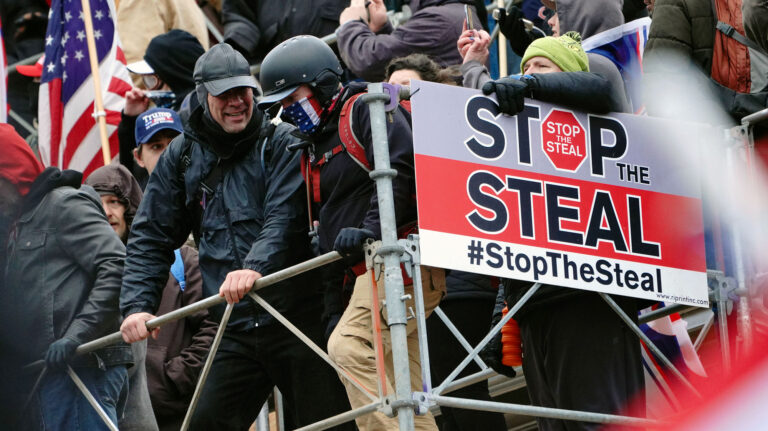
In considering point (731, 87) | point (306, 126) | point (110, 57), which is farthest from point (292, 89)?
point (110, 57)

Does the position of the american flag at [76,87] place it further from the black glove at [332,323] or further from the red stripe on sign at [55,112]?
the black glove at [332,323]

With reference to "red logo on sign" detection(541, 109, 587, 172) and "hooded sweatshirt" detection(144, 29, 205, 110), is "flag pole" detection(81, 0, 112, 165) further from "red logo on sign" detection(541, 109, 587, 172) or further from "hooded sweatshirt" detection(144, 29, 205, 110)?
"red logo on sign" detection(541, 109, 587, 172)

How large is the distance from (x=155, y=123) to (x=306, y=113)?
10.8 ft

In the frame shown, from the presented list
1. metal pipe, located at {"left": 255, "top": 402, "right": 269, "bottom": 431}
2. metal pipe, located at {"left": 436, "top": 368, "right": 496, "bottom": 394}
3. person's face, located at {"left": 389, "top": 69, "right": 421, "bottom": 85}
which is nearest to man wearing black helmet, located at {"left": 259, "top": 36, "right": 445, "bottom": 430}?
metal pipe, located at {"left": 436, "top": 368, "right": 496, "bottom": 394}

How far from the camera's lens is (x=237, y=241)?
289 inches

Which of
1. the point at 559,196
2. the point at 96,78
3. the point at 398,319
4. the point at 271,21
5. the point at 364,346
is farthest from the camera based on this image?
the point at 96,78

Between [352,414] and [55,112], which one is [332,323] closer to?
[352,414]

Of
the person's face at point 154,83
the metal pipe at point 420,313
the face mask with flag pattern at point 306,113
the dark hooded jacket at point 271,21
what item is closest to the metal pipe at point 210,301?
the metal pipe at point 420,313

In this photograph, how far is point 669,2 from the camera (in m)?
7.56

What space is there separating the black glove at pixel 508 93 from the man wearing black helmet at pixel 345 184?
1.43 ft

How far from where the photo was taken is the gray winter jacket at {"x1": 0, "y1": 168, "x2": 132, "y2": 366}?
24.7 ft

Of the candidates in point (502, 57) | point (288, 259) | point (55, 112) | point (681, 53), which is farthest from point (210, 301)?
point (55, 112)

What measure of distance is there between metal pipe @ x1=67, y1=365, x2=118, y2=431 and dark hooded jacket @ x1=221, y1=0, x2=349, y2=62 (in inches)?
195

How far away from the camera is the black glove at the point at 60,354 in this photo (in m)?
7.47
